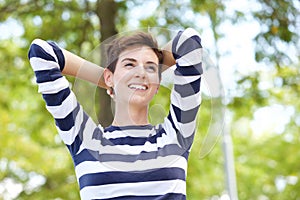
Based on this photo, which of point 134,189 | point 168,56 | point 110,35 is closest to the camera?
point 134,189

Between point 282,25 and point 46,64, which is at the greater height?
point 46,64

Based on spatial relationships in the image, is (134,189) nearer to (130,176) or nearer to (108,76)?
(130,176)

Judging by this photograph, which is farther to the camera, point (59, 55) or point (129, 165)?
point (59, 55)

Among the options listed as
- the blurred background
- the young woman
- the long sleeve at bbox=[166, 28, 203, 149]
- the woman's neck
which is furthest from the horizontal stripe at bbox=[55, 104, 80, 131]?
the blurred background

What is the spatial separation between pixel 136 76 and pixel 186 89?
123 millimetres

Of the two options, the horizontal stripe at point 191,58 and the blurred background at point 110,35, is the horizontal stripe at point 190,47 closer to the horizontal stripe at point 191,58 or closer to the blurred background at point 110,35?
the horizontal stripe at point 191,58

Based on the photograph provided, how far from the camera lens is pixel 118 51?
160 centimetres

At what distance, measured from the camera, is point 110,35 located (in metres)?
5.45

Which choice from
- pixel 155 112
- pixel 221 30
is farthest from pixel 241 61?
pixel 155 112

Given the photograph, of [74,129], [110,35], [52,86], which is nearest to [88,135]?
[74,129]

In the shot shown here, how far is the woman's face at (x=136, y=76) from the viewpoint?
1.54 m

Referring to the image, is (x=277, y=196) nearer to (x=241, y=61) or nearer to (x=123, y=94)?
(x=241, y=61)

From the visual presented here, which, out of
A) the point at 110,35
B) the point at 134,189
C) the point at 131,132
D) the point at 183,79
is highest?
the point at 183,79

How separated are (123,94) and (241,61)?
494 centimetres
